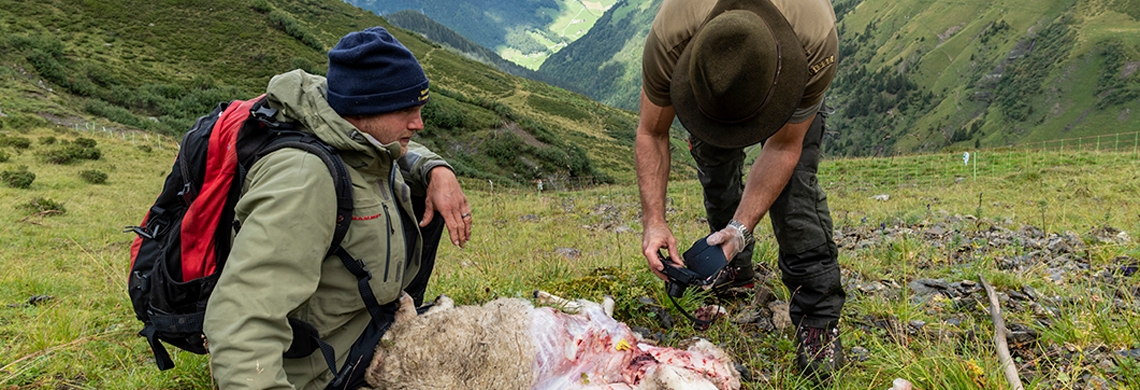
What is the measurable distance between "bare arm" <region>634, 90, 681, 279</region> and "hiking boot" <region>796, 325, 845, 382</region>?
101 cm

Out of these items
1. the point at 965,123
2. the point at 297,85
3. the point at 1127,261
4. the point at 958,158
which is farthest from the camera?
the point at 965,123

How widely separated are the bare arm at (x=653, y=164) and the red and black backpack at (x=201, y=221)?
1.80m

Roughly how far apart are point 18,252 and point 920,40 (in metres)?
235

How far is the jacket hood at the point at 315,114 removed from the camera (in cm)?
227

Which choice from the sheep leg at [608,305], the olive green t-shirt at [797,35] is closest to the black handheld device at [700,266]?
the sheep leg at [608,305]

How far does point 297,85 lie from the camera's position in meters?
2.38

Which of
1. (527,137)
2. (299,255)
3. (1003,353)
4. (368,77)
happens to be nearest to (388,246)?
(299,255)

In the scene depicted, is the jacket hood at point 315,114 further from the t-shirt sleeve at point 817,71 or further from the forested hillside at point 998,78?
the forested hillside at point 998,78

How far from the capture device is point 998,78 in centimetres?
15400

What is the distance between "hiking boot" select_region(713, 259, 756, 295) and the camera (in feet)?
13.3

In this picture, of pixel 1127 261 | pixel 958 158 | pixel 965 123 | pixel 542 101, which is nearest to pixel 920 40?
pixel 965 123

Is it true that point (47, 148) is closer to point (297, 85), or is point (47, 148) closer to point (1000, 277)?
point (297, 85)

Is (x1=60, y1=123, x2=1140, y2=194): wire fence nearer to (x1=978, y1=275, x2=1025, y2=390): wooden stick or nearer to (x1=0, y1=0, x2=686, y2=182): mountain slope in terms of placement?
(x1=978, y1=275, x2=1025, y2=390): wooden stick

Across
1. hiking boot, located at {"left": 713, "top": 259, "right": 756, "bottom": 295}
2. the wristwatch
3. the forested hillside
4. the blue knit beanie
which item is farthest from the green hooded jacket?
the forested hillside
